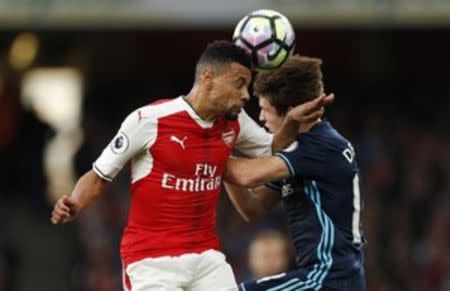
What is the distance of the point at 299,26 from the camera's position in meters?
16.6

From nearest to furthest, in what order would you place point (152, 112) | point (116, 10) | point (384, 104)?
1. point (152, 112)
2. point (116, 10)
3. point (384, 104)

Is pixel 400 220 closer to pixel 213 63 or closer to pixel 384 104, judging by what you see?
pixel 384 104

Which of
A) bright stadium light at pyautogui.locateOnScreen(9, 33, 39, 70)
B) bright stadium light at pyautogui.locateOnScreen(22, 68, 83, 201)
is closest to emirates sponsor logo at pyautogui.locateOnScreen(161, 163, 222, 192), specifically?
bright stadium light at pyautogui.locateOnScreen(22, 68, 83, 201)

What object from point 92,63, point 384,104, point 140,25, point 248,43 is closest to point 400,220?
point 384,104

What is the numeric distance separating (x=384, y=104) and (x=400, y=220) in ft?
8.05

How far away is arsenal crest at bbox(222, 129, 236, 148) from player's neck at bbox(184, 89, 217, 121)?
138mm

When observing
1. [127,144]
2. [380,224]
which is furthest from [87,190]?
[380,224]

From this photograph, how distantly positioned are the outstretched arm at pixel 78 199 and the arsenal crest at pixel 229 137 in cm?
68

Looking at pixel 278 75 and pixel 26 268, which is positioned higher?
pixel 278 75

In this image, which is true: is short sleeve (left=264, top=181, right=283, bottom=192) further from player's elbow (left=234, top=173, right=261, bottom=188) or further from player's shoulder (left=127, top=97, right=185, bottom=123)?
player's shoulder (left=127, top=97, right=185, bottom=123)

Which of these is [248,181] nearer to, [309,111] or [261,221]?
[309,111]

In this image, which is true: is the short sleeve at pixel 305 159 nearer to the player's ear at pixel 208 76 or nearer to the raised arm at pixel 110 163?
the player's ear at pixel 208 76

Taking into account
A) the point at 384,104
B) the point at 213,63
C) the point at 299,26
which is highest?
the point at 213,63

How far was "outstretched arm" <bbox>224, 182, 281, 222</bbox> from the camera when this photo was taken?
8234 mm
